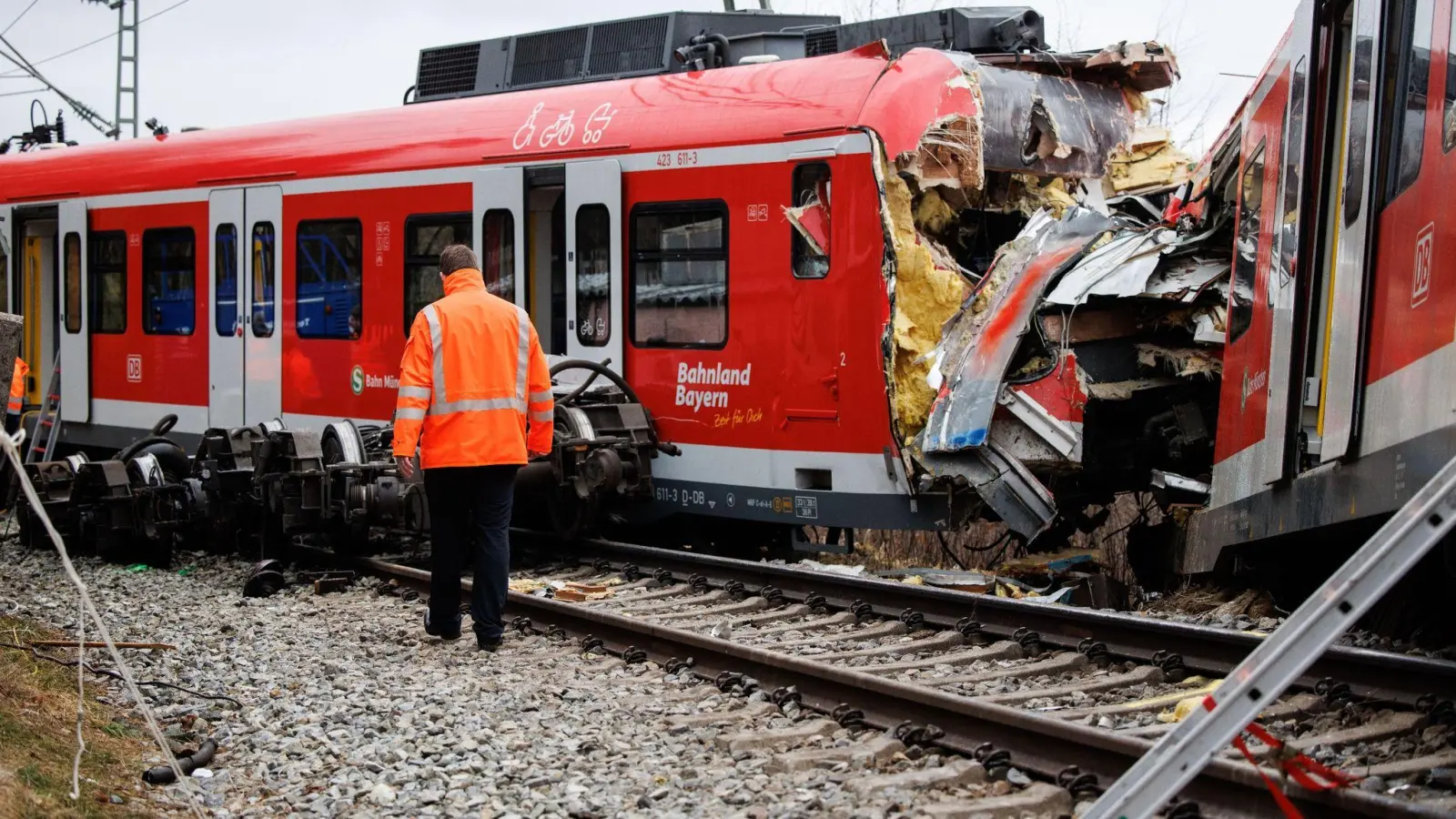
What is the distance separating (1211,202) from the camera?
30.9 ft

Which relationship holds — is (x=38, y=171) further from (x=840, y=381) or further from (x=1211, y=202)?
(x=1211, y=202)

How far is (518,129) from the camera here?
11.1 meters

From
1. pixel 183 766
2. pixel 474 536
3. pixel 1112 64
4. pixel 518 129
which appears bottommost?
pixel 183 766

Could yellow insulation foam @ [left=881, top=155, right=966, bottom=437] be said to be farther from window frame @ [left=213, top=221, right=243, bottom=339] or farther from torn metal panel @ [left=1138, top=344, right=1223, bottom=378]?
window frame @ [left=213, top=221, right=243, bottom=339]

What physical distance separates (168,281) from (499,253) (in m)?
4.22

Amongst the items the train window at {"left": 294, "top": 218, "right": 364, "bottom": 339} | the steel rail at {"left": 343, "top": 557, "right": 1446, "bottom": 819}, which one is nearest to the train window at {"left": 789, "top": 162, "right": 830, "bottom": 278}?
the steel rail at {"left": 343, "top": 557, "right": 1446, "bottom": 819}

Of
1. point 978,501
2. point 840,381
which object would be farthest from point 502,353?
point 978,501

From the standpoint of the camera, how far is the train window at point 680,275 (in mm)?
9945

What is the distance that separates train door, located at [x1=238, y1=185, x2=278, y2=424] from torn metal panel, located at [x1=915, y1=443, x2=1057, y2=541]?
5990mm

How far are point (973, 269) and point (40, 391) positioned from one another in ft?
31.6

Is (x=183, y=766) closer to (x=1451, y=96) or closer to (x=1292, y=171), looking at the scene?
(x=1451, y=96)

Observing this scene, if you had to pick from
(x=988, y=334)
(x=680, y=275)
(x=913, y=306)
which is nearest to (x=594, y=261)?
(x=680, y=275)

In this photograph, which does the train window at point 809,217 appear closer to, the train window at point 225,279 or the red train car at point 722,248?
the red train car at point 722,248

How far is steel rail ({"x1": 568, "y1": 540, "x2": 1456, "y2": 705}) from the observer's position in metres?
5.40
